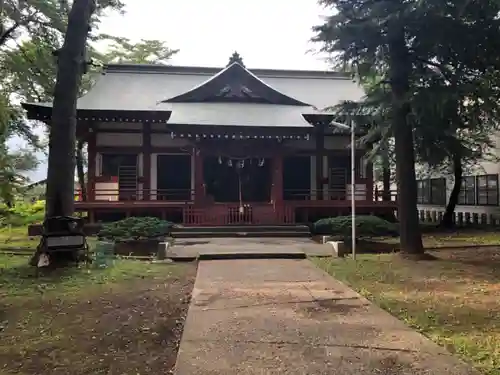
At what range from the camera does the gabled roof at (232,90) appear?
19.2m

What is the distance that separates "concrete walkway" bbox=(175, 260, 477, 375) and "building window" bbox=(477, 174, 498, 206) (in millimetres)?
16567

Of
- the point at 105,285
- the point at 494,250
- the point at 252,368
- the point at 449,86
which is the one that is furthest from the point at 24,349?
the point at 494,250

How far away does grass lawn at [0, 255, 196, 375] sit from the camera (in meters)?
3.76

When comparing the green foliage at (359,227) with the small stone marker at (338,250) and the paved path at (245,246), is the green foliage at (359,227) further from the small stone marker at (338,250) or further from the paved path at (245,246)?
the small stone marker at (338,250)

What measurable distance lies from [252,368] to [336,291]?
3.18 metres

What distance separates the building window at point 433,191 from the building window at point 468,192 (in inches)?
52.5

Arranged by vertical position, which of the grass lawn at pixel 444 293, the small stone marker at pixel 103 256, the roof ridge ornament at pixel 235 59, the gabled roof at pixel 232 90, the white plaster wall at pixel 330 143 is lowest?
the grass lawn at pixel 444 293

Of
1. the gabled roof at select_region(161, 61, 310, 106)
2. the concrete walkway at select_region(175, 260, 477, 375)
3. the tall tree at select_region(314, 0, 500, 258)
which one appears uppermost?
the gabled roof at select_region(161, 61, 310, 106)

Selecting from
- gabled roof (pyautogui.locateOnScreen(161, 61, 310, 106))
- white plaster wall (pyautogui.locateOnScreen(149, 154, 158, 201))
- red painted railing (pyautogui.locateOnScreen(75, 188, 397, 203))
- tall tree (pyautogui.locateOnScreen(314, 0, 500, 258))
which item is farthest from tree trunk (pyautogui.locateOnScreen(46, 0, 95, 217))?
gabled roof (pyautogui.locateOnScreen(161, 61, 310, 106))

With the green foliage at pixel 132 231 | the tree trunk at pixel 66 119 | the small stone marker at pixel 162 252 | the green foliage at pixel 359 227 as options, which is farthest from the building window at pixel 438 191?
the tree trunk at pixel 66 119

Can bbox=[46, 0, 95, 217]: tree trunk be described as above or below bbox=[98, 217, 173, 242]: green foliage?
above

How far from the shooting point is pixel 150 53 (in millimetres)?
32625

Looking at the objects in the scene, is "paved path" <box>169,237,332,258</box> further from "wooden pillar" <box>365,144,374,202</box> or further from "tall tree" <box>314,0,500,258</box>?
"wooden pillar" <box>365,144,374,202</box>

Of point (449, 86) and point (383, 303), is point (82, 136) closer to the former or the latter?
point (449, 86)
